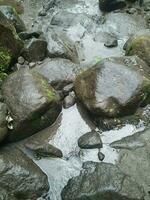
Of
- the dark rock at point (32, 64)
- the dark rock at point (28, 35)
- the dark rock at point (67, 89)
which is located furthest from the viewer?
the dark rock at point (28, 35)

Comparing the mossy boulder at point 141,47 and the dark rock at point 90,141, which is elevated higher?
the mossy boulder at point 141,47

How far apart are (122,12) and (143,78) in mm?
2680

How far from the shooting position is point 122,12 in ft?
26.8

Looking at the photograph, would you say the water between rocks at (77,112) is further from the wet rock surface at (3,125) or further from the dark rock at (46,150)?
the wet rock surface at (3,125)

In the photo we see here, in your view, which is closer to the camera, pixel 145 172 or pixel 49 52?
pixel 145 172

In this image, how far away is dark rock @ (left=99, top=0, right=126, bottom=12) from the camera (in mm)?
8117

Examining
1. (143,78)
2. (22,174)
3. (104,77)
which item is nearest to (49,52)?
(104,77)

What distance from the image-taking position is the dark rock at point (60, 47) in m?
6.70

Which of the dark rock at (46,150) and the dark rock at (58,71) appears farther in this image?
the dark rock at (58,71)

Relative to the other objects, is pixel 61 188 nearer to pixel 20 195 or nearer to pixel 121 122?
pixel 20 195

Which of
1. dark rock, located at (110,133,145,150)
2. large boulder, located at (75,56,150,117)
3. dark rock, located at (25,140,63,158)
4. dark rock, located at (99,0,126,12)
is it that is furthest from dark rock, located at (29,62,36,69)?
dark rock, located at (99,0,126,12)

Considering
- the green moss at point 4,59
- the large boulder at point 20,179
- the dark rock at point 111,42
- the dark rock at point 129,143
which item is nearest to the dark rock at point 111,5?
the dark rock at point 111,42

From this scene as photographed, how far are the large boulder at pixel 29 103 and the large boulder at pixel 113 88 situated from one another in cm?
47

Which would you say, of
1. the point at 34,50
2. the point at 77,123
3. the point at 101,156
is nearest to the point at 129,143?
the point at 101,156
